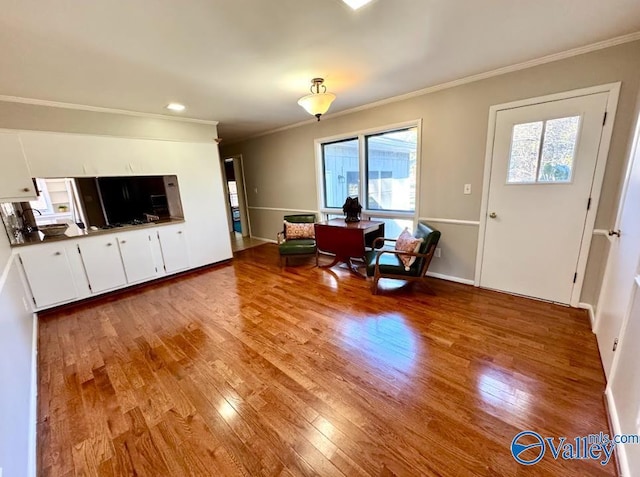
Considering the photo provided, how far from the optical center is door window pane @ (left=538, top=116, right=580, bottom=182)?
2.32 m

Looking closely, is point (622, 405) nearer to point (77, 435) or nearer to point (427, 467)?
point (427, 467)

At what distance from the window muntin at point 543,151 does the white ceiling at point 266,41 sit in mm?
601

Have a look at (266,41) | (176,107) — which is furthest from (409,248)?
(176,107)

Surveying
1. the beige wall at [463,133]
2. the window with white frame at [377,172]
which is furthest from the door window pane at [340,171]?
the beige wall at [463,133]

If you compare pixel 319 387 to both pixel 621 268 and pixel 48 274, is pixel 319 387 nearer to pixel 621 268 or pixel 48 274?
pixel 621 268

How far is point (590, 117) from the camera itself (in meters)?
2.22

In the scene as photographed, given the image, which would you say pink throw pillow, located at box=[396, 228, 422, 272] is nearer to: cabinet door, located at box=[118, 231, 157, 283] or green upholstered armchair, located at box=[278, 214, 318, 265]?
green upholstered armchair, located at box=[278, 214, 318, 265]

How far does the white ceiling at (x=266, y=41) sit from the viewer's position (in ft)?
5.08

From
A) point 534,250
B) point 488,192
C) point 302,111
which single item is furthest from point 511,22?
point 302,111

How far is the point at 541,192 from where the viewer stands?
2.53 meters

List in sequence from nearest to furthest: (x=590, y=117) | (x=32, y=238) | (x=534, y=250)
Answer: (x=590, y=117)
(x=534, y=250)
(x=32, y=238)

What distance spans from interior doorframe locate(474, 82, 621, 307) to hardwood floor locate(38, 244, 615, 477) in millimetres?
485

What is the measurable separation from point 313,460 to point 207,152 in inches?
162

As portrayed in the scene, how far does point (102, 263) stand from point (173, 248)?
0.85 metres
